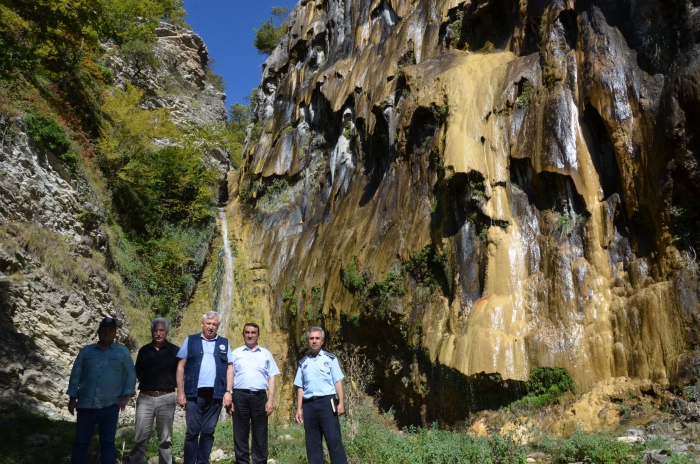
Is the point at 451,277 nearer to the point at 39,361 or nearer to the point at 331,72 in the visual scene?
the point at 39,361

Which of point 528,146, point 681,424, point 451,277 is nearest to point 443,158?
point 528,146

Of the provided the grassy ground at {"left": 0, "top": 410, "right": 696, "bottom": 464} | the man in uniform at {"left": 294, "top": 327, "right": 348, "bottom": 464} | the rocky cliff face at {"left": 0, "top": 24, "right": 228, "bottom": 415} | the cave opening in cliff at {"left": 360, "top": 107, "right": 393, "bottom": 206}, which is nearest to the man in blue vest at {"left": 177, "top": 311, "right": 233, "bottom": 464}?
the man in uniform at {"left": 294, "top": 327, "right": 348, "bottom": 464}

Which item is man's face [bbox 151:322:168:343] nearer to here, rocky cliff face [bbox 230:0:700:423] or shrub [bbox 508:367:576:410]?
rocky cliff face [bbox 230:0:700:423]

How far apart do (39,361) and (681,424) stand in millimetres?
10758

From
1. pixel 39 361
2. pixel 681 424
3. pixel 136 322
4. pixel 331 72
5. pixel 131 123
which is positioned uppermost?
pixel 331 72

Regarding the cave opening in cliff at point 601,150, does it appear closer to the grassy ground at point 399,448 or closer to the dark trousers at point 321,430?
the grassy ground at point 399,448

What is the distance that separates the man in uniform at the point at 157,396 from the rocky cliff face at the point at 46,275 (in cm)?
409

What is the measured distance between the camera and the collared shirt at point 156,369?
580cm

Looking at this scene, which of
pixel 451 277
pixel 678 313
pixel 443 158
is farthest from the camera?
pixel 443 158

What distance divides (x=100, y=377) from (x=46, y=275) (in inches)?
294

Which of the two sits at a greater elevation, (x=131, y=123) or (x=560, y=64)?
(x=131, y=123)

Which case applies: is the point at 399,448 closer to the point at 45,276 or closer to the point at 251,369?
the point at 251,369

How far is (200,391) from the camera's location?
571cm

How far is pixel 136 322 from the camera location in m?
15.6
